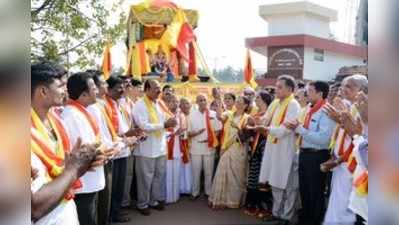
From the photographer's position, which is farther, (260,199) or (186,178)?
(186,178)

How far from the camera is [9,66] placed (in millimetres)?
805

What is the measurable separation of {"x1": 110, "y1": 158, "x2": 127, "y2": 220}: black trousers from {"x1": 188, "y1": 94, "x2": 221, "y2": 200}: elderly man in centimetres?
128

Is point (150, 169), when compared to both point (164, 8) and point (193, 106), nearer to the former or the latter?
point (193, 106)

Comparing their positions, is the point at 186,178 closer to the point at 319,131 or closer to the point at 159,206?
the point at 159,206

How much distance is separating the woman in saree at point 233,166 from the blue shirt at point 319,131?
1239 millimetres

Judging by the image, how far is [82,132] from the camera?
2.80 m

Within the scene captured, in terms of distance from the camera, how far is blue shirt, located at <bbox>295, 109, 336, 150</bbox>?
11.9 ft

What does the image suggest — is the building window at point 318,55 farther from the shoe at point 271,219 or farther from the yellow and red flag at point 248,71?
the shoe at point 271,219

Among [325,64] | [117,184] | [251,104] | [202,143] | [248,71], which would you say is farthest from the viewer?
[325,64]

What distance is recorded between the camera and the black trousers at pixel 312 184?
3768 mm

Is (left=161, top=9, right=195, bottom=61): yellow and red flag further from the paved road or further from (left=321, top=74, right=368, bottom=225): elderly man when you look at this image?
(left=321, top=74, right=368, bottom=225): elderly man

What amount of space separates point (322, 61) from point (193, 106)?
17.1 m

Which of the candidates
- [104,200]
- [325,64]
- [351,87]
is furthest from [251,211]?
[325,64]

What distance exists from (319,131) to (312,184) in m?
0.52
